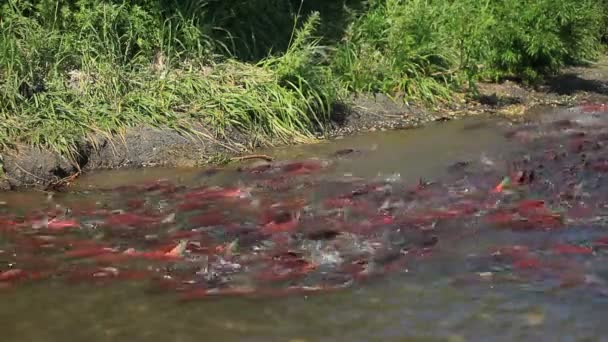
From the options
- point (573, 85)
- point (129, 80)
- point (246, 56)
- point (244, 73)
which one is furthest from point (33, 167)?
point (573, 85)

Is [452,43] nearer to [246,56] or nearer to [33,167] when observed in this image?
[246,56]

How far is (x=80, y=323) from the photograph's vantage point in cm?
525

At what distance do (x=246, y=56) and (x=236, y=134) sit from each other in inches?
72.2

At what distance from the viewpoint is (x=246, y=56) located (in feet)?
36.7

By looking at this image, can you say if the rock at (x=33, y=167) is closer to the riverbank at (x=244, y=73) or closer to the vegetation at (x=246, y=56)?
the riverbank at (x=244, y=73)

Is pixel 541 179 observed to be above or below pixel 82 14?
below

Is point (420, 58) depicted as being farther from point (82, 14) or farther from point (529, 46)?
point (82, 14)

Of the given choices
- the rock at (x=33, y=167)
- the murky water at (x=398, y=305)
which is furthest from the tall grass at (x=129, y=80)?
the murky water at (x=398, y=305)

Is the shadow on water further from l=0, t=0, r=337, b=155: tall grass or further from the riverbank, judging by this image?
l=0, t=0, r=337, b=155: tall grass

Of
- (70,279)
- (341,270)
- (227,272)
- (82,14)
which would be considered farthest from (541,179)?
(82,14)

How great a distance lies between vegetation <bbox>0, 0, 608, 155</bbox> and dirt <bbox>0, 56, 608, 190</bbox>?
15cm

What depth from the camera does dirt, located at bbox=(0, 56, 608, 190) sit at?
8.42 m

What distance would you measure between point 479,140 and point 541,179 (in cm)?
199

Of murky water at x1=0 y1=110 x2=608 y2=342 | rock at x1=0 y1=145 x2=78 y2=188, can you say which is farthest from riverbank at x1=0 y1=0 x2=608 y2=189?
murky water at x1=0 y1=110 x2=608 y2=342
